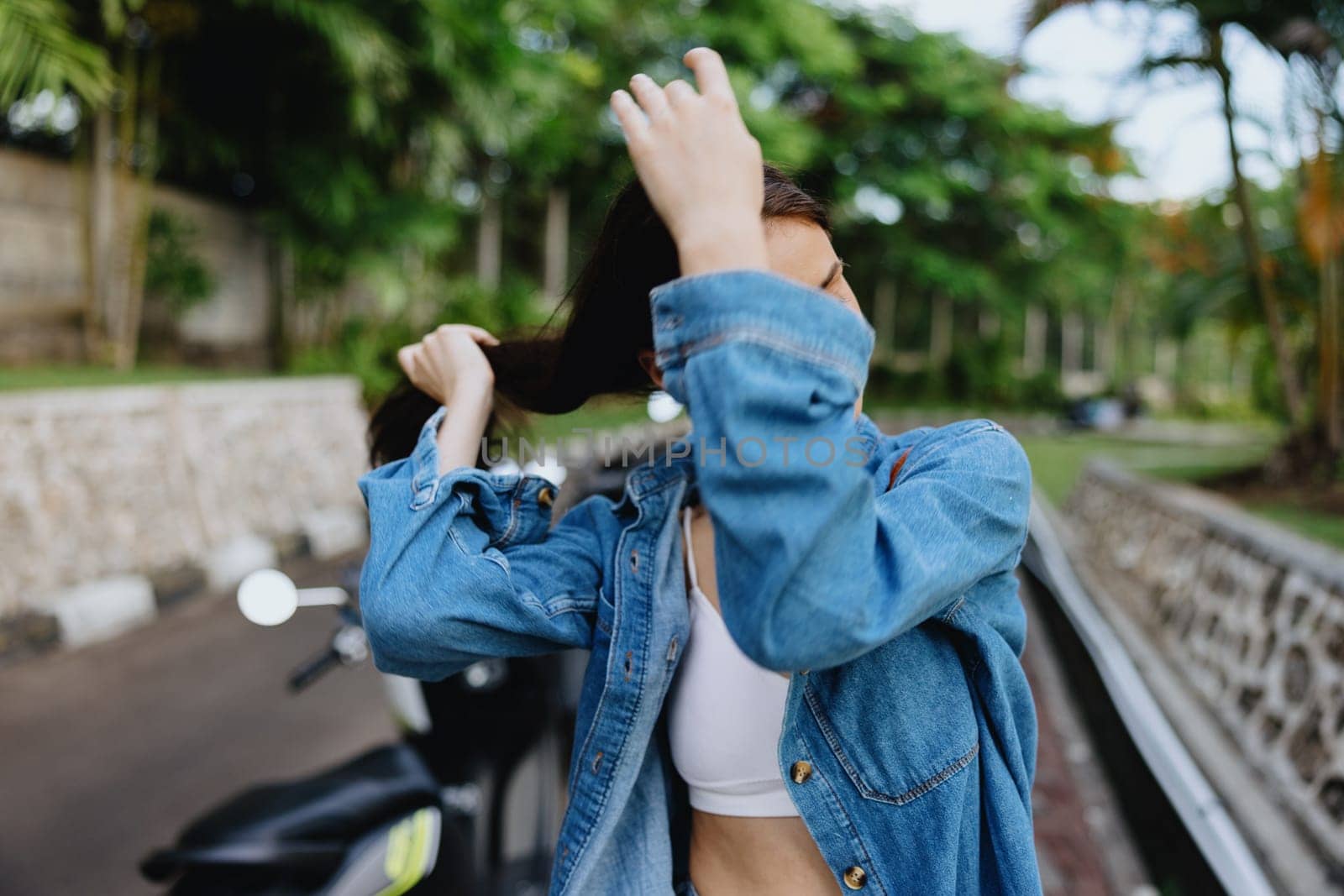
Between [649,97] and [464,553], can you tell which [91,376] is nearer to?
[464,553]

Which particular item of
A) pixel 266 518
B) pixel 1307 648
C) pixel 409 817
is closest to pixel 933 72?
pixel 266 518

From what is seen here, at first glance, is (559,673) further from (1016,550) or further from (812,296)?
(812,296)

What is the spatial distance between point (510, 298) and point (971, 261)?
14.3 meters

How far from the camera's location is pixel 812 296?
0.79 metres

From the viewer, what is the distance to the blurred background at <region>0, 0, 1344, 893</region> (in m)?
3.18

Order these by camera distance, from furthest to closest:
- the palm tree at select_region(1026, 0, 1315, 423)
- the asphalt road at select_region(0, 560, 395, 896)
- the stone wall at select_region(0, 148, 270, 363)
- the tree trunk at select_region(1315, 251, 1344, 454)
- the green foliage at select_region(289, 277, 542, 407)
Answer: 1. the green foliage at select_region(289, 277, 542, 407)
2. the stone wall at select_region(0, 148, 270, 363)
3. the palm tree at select_region(1026, 0, 1315, 423)
4. the tree trunk at select_region(1315, 251, 1344, 454)
5. the asphalt road at select_region(0, 560, 395, 896)

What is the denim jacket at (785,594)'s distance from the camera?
74 cm

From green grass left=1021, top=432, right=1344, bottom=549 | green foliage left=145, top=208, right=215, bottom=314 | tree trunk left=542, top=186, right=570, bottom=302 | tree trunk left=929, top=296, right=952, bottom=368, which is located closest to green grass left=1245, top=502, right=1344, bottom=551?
green grass left=1021, top=432, right=1344, bottom=549

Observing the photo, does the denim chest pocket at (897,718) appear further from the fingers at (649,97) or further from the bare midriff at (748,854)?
the fingers at (649,97)

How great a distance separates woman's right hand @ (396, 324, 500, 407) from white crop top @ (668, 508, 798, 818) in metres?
0.40

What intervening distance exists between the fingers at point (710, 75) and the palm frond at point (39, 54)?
5.88 m

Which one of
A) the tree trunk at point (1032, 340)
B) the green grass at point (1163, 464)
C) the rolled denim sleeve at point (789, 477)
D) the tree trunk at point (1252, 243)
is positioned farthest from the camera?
the tree trunk at point (1032, 340)

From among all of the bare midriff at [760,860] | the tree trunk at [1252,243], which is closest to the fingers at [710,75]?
the bare midriff at [760,860]

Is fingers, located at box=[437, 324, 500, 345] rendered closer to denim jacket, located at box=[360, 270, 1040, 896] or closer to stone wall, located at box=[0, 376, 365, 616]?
denim jacket, located at box=[360, 270, 1040, 896]
